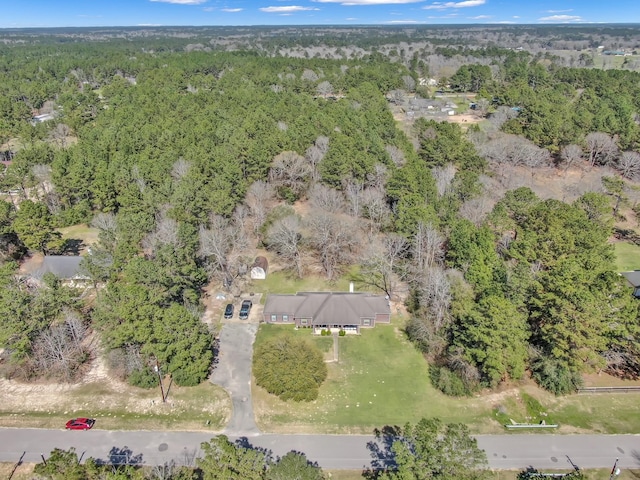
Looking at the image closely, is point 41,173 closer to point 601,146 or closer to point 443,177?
point 443,177

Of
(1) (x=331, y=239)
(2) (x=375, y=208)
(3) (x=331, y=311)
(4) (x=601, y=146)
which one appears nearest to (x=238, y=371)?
(3) (x=331, y=311)

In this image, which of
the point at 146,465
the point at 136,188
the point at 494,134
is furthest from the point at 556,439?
the point at 494,134

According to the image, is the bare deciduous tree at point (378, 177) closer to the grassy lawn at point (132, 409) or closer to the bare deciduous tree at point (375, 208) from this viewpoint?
the bare deciduous tree at point (375, 208)

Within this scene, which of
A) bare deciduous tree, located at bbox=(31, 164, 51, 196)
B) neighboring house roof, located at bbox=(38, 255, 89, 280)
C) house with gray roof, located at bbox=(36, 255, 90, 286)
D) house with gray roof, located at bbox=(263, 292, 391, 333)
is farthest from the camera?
bare deciduous tree, located at bbox=(31, 164, 51, 196)

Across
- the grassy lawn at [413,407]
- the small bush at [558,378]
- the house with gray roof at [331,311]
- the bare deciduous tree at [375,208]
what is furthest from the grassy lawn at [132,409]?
the bare deciduous tree at [375,208]

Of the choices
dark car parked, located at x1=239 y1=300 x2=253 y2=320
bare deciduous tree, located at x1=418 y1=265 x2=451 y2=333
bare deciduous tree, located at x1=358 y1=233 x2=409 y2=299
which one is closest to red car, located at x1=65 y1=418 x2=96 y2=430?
dark car parked, located at x1=239 y1=300 x2=253 y2=320

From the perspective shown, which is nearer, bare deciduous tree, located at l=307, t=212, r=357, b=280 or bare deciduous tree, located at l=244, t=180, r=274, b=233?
bare deciduous tree, located at l=307, t=212, r=357, b=280

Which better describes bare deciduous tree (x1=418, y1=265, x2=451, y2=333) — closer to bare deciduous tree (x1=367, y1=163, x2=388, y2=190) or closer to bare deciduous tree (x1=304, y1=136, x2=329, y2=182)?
bare deciduous tree (x1=367, y1=163, x2=388, y2=190)

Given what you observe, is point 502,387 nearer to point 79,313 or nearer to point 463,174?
point 463,174
